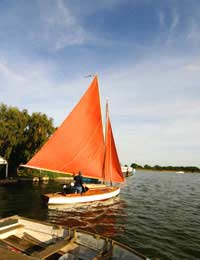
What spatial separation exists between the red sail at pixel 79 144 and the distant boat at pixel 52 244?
1287cm

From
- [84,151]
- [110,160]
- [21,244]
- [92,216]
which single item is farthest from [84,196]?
[21,244]

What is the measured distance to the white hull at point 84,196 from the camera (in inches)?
872

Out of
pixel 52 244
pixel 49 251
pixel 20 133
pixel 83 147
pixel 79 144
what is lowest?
pixel 52 244

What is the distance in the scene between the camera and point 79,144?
87.2 ft

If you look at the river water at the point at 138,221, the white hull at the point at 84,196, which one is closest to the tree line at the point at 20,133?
the river water at the point at 138,221

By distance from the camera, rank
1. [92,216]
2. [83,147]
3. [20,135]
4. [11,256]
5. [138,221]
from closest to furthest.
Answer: [11,256] → [138,221] → [92,216] → [83,147] → [20,135]

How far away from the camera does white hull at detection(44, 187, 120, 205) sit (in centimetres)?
2216

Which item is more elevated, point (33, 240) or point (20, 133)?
point (20, 133)

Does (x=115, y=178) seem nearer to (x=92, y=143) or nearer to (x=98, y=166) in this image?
(x=98, y=166)

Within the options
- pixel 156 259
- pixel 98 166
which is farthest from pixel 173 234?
pixel 98 166

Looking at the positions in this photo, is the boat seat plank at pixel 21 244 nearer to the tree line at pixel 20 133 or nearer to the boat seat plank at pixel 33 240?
the boat seat plank at pixel 33 240

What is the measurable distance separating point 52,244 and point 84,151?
16857 mm

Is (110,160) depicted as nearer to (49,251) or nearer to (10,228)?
(10,228)

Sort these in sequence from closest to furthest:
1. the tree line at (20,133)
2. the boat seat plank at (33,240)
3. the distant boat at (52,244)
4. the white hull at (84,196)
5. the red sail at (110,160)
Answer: the distant boat at (52,244)
the boat seat plank at (33,240)
the white hull at (84,196)
the red sail at (110,160)
the tree line at (20,133)
